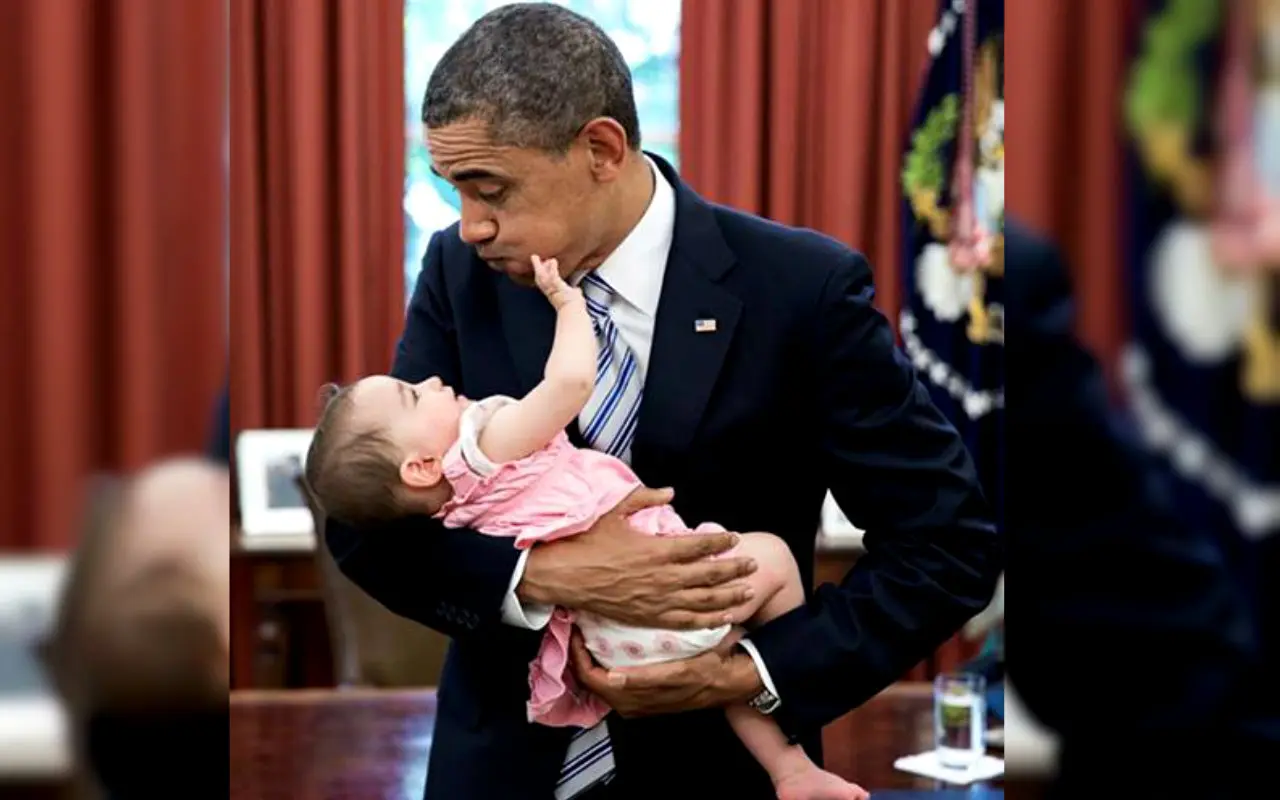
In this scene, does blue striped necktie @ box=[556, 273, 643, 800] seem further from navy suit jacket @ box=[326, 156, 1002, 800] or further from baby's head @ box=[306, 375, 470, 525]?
baby's head @ box=[306, 375, 470, 525]

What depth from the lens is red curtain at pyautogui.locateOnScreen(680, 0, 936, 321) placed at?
4.50 meters

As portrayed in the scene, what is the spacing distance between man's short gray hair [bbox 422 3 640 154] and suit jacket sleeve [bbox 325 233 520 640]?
0.27 metres

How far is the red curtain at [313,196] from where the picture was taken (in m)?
4.32

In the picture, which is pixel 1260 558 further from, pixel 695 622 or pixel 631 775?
pixel 631 775

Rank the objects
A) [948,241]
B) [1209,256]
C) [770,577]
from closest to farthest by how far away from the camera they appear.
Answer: [1209,256], [770,577], [948,241]

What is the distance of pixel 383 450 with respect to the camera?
Result: 4.81 ft

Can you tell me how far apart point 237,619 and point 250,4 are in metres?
1.89

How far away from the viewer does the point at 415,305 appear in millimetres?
1577

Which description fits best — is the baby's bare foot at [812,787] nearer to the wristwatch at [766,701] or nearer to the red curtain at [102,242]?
the wristwatch at [766,701]

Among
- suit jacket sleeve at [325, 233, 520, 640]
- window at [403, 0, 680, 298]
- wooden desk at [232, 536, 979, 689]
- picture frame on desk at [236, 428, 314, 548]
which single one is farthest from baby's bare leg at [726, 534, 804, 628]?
window at [403, 0, 680, 298]

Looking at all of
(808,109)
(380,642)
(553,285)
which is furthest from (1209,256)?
(808,109)

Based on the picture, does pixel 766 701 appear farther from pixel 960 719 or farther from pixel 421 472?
pixel 960 719

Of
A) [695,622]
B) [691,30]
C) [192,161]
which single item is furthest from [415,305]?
[691,30]

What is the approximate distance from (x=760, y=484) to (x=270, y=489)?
2.72 metres
